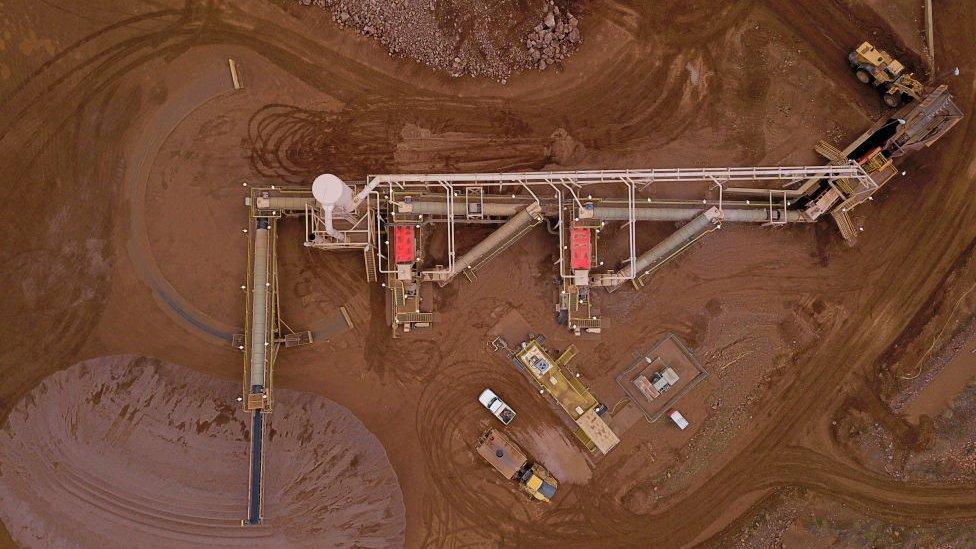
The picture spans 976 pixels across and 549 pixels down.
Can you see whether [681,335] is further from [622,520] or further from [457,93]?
[457,93]

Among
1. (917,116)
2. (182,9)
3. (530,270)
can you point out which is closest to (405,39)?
(182,9)

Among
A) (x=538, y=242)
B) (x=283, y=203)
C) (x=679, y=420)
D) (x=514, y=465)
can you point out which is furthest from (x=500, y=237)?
(x=679, y=420)

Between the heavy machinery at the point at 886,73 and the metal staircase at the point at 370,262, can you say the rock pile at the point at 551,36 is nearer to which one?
the metal staircase at the point at 370,262

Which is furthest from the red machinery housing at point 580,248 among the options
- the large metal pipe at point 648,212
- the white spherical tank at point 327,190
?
the white spherical tank at point 327,190

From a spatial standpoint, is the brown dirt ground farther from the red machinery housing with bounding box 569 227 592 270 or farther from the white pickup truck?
the red machinery housing with bounding box 569 227 592 270

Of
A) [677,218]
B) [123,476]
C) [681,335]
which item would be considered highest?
[123,476]

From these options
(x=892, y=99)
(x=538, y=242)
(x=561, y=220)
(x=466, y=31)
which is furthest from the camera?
(x=538, y=242)

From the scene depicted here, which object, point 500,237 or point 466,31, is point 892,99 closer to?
point 500,237
